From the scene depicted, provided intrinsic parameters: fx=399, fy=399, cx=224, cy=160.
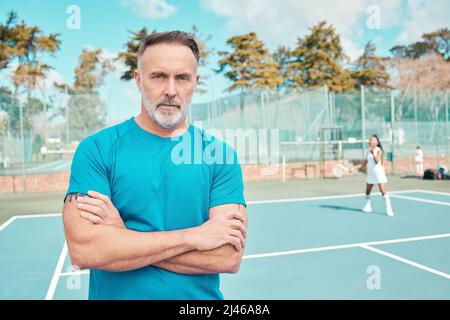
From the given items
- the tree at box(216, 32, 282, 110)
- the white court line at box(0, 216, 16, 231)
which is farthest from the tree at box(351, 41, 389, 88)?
the white court line at box(0, 216, 16, 231)

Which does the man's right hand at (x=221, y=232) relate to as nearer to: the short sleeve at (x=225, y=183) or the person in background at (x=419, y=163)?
the short sleeve at (x=225, y=183)

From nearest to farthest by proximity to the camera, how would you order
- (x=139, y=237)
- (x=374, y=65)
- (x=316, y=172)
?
(x=139, y=237) → (x=316, y=172) → (x=374, y=65)

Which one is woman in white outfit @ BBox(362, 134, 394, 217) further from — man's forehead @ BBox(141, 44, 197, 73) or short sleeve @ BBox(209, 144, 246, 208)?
man's forehead @ BBox(141, 44, 197, 73)

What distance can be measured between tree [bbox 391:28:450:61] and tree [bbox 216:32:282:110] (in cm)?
3125

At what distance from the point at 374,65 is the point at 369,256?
4543 cm

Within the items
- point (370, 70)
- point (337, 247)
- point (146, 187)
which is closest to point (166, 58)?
point (146, 187)

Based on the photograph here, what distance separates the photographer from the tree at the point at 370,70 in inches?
1695

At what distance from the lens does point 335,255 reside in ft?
21.0

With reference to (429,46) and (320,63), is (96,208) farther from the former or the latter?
(429,46)

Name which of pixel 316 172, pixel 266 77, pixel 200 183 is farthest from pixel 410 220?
pixel 266 77

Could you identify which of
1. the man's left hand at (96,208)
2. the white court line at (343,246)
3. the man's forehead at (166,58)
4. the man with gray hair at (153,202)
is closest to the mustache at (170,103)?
the man with gray hair at (153,202)

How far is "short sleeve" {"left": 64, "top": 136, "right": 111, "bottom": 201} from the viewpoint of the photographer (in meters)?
1.71

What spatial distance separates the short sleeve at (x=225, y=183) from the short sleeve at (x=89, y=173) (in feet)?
1.61

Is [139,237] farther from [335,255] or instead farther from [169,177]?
[335,255]
